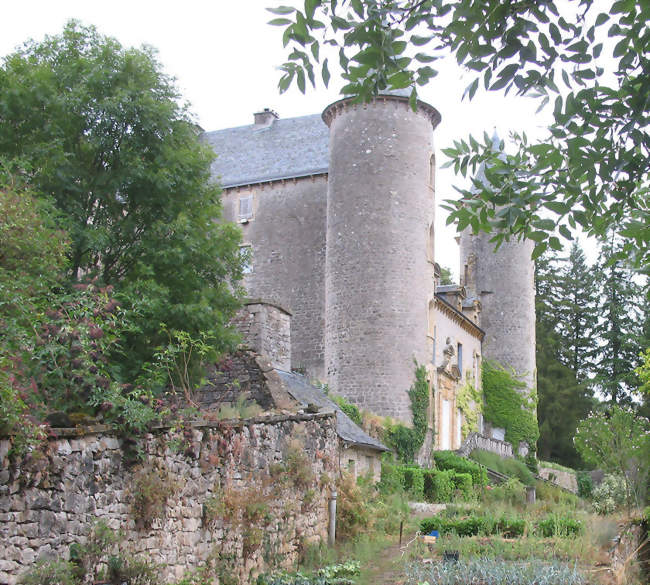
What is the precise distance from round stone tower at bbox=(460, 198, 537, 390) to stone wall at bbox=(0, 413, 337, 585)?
26.6m

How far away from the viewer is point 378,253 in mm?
27859

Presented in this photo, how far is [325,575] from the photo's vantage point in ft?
35.8

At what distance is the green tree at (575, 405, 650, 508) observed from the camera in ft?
72.9

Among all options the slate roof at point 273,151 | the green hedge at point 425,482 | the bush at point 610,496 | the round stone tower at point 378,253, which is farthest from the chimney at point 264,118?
the bush at point 610,496

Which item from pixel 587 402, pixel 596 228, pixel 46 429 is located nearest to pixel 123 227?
pixel 46 429

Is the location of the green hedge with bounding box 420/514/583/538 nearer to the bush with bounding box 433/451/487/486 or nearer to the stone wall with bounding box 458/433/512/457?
the bush with bounding box 433/451/487/486

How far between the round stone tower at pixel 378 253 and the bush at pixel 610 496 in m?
6.47

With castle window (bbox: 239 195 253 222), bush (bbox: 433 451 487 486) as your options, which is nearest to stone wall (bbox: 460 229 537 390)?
castle window (bbox: 239 195 253 222)

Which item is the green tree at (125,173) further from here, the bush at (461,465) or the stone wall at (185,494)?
the bush at (461,465)

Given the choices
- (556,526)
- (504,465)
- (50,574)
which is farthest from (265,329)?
(504,465)

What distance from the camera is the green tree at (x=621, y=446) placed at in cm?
2222

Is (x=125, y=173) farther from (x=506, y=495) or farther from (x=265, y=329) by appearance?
(x=506, y=495)

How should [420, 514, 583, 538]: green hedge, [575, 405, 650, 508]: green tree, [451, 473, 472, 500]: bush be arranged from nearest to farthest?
[420, 514, 583, 538]: green hedge → [575, 405, 650, 508]: green tree → [451, 473, 472, 500]: bush

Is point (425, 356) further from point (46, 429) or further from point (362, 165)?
point (46, 429)
